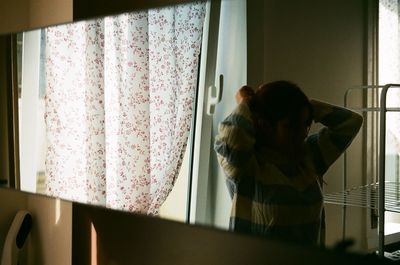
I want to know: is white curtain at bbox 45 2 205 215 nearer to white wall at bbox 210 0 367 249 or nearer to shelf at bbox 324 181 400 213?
white wall at bbox 210 0 367 249

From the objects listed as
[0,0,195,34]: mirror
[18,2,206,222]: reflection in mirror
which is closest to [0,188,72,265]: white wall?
[18,2,206,222]: reflection in mirror

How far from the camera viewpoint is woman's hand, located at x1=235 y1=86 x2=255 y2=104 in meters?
0.79

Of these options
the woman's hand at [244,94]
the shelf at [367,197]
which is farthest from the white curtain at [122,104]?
the shelf at [367,197]

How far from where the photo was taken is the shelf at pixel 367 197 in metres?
0.69

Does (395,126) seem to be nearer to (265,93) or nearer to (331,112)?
(331,112)

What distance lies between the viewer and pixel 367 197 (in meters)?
0.71

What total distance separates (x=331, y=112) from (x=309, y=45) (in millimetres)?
116

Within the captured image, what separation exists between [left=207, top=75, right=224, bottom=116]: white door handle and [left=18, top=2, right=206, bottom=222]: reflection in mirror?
0.04m

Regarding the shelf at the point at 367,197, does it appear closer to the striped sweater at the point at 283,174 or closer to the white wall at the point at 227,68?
the striped sweater at the point at 283,174

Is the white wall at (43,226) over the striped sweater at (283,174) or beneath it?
beneath

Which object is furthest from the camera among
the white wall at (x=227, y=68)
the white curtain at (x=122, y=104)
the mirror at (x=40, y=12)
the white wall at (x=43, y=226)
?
the white wall at (x=43, y=226)

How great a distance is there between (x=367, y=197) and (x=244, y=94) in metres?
0.27

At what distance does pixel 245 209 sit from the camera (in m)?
0.80

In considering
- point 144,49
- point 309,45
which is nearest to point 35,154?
point 144,49
